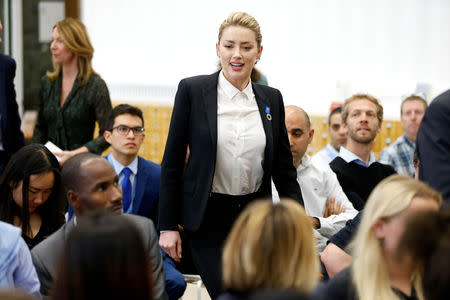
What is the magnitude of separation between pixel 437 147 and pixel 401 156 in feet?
8.79

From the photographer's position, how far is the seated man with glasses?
11.9ft

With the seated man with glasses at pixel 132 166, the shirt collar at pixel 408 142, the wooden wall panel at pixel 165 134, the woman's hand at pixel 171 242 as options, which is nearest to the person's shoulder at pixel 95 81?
the seated man with glasses at pixel 132 166

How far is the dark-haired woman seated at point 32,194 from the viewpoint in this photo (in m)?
3.01

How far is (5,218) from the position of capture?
9.81 feet

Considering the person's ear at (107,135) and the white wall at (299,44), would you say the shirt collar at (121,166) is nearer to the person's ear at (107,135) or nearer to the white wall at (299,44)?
the person's ear at (107,135)

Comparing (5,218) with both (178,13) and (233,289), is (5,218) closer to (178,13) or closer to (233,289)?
(233,289)

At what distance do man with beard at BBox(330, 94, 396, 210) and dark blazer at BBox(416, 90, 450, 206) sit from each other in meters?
1.35

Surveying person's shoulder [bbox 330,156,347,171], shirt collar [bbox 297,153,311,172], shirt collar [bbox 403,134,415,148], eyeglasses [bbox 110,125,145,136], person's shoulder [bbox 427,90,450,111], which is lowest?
shirt collar [bbox 403,134,415,148]

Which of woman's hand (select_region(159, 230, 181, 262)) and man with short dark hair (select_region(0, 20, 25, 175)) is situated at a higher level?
man with short dark hair (select_region(0, 20, 25, 175))

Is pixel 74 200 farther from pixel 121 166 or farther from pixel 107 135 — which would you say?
pixel 107 135

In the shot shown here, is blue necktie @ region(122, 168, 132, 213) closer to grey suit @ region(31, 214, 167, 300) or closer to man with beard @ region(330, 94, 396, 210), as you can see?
grey suit @ region(31, 214, 167, 300)

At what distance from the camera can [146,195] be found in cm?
365

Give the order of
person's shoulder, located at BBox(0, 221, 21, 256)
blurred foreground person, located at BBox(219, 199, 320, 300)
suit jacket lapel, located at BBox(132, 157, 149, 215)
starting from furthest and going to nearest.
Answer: suit jacket lapel, located at BBox(132, 157, 149, 215), person's shoulder, located at BBox(0, 221, 21, 256), blurred foreground person, located at BBox(219, 199, 320, 300)

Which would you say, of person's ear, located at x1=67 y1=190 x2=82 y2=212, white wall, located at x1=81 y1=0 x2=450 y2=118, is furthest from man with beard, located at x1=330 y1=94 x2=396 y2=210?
white wall, located at x1=81 y1=0 x2=450 y2=118
